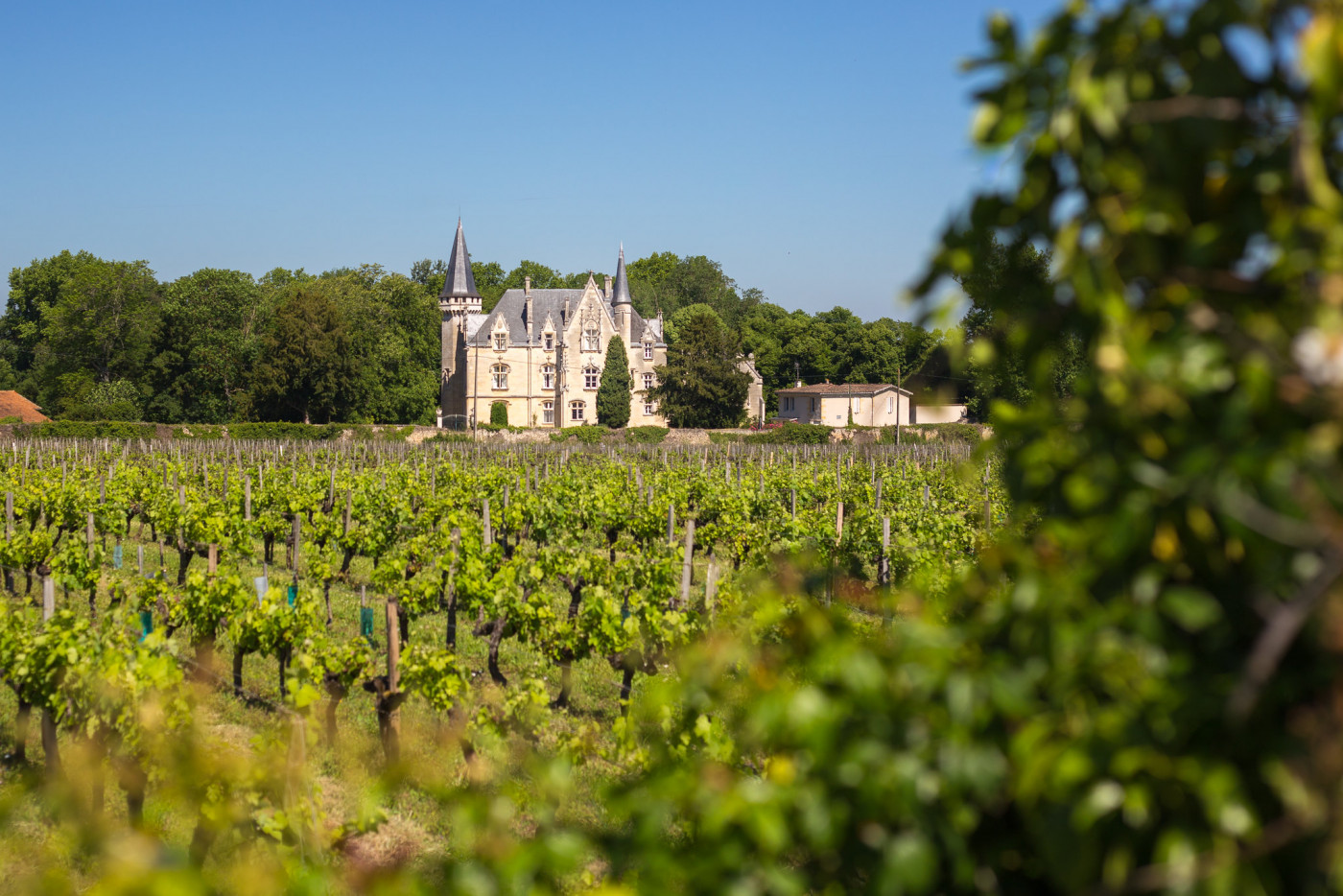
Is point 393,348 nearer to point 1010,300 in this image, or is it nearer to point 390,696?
point 390,696

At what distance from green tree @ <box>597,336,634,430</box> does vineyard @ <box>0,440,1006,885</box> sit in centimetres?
4460

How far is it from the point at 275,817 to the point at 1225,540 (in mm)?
A: 5101

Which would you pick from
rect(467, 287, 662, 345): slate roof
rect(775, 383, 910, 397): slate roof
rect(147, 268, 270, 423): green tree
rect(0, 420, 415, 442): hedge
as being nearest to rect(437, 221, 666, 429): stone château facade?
rect(467, 287, 662, 345): slate roof

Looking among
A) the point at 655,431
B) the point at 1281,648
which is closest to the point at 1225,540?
the point at 1281,648

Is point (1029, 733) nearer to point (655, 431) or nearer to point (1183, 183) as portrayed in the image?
point (1183, 183)

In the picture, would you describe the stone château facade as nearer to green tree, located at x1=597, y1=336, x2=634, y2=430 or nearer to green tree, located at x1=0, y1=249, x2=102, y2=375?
Result: green tree, located at x1=597, y1=336, x2=634, y2=430

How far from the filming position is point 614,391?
6550 cm

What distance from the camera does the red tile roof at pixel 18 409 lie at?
60.7 m

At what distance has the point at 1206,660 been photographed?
4.65 ft

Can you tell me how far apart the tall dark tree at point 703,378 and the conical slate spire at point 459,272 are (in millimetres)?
Result: 15793

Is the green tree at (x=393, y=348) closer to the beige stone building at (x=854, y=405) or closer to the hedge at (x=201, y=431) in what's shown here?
the hedge at (x=201, y=431)

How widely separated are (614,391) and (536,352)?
610 cm

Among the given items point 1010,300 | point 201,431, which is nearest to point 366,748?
point 1010,300

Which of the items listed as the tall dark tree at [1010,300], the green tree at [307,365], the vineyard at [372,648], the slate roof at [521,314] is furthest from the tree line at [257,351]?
the tall dark tree at [1010,300]
